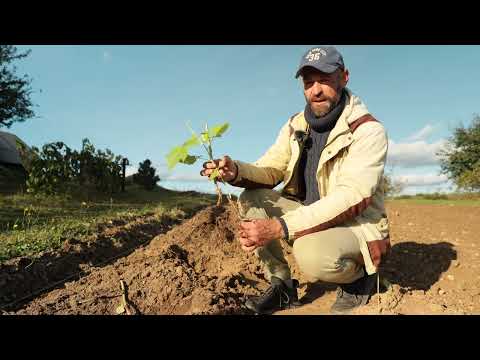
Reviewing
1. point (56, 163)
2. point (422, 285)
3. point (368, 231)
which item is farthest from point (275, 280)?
point (56, 163)

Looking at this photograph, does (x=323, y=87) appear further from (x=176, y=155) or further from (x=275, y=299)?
(x=275, y=299)

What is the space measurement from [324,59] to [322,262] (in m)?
1.35

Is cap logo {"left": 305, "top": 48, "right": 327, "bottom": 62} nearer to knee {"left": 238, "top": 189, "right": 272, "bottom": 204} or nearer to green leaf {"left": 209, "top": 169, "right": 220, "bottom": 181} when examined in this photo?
green leaf {"left": 209, "top": 169, "right": 220, "bottom": 181}

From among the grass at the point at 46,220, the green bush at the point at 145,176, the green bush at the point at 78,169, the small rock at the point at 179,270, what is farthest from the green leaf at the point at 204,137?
the green bush at the point at 145,176

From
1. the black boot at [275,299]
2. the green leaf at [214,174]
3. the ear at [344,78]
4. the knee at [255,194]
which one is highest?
the ear at [344,78]

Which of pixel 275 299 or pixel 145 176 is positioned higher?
pixel 145 176

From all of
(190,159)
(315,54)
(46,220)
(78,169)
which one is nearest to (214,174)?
(190,159)

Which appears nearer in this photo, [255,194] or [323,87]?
[323,87]

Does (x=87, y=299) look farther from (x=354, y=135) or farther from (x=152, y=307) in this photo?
(x=354, y=135)

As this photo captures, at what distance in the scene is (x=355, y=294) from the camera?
3.04 metres

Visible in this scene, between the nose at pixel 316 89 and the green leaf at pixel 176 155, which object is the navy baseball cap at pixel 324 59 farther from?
the green leaf at pixel 176 155

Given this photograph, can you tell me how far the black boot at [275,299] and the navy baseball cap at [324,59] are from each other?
166 cm

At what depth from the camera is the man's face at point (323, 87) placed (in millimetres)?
2925

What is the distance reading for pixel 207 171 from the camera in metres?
3.04
